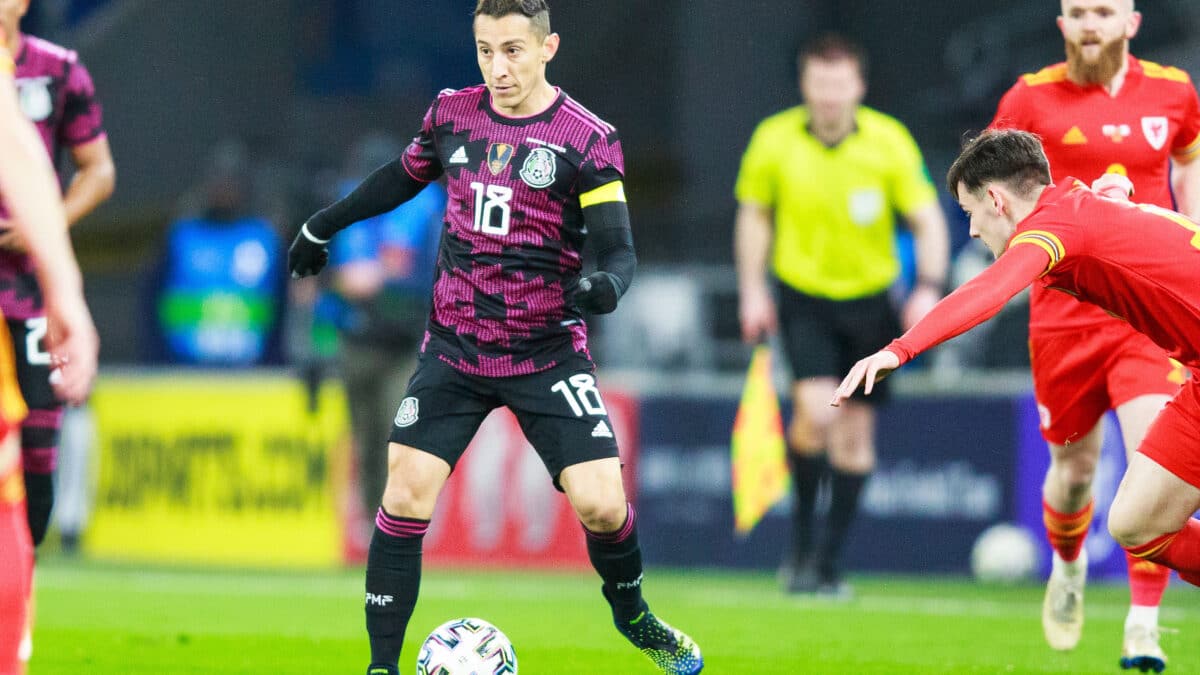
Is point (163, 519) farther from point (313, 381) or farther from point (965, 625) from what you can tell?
point (965, 625)

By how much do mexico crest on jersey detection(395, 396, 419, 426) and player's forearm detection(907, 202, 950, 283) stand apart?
4.22m

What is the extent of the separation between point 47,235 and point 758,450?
7584 mm

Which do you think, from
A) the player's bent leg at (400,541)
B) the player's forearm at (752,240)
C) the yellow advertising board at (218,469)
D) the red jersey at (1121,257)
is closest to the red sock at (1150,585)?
the red jersey at (1121,257)

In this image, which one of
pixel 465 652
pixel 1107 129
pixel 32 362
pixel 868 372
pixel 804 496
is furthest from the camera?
pixel 804 496

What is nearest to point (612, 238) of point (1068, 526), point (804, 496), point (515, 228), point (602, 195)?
point (602, 195)

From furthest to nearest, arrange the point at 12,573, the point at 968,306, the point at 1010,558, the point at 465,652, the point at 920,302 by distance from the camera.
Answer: the point at 1010,558 → the point at 920,302 → the point at 465,652 → the point at 968,306 → the point at 12,573

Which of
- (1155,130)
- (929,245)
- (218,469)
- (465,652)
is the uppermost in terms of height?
(1155,130)

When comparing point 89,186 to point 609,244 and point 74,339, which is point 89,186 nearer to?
point 609,244

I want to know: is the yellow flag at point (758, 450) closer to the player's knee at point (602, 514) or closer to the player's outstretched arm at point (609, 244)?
the player's knee at point (602, 514)

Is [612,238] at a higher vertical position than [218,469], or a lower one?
higher

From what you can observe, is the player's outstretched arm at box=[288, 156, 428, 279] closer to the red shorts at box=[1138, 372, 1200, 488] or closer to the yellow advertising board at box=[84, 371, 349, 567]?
the red shorts at box=[1138, 372, 1200, 488]

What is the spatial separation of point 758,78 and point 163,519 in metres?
6.74

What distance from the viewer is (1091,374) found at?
6527mm

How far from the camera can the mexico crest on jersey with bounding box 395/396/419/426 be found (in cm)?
564
